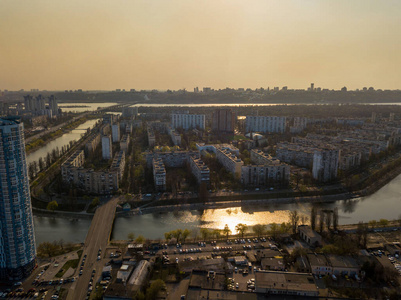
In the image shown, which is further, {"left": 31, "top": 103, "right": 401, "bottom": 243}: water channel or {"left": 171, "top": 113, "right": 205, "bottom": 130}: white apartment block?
{"left": 171, "top": 113, "right": 205, "bottom": 130}: white apartment block

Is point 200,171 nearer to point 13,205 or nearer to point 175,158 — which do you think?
point 175,158

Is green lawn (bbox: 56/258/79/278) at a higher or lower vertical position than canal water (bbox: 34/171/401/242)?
higher

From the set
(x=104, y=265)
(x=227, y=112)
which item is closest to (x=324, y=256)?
(x=104, y=265)

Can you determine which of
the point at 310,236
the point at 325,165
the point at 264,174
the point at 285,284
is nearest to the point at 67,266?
the point at 285,284

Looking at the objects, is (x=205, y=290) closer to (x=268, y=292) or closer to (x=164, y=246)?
(x=268, y=292)

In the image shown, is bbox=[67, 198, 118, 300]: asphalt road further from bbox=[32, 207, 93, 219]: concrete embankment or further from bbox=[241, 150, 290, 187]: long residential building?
bbox=[241, 150, 290, 187]: long residential building

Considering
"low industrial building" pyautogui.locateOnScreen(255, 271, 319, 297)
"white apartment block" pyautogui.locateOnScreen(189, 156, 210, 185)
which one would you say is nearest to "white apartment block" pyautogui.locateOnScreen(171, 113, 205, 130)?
"white apartment block" pyautogui.locateOnScreen(189, 156, 210, 185)

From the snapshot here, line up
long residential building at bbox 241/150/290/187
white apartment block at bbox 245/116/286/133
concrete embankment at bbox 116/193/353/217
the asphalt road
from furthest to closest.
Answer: white apartment block at bbox 245/116/286/133
long residential building at bbox 241/150/290/187
concrete embankment at bbox 116/193/353/217
the asphalt road

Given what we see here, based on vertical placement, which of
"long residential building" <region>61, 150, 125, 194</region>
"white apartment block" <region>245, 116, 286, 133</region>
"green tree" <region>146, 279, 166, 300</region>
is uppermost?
"white apartment block" <region>245, 116, 286, 133</region>
